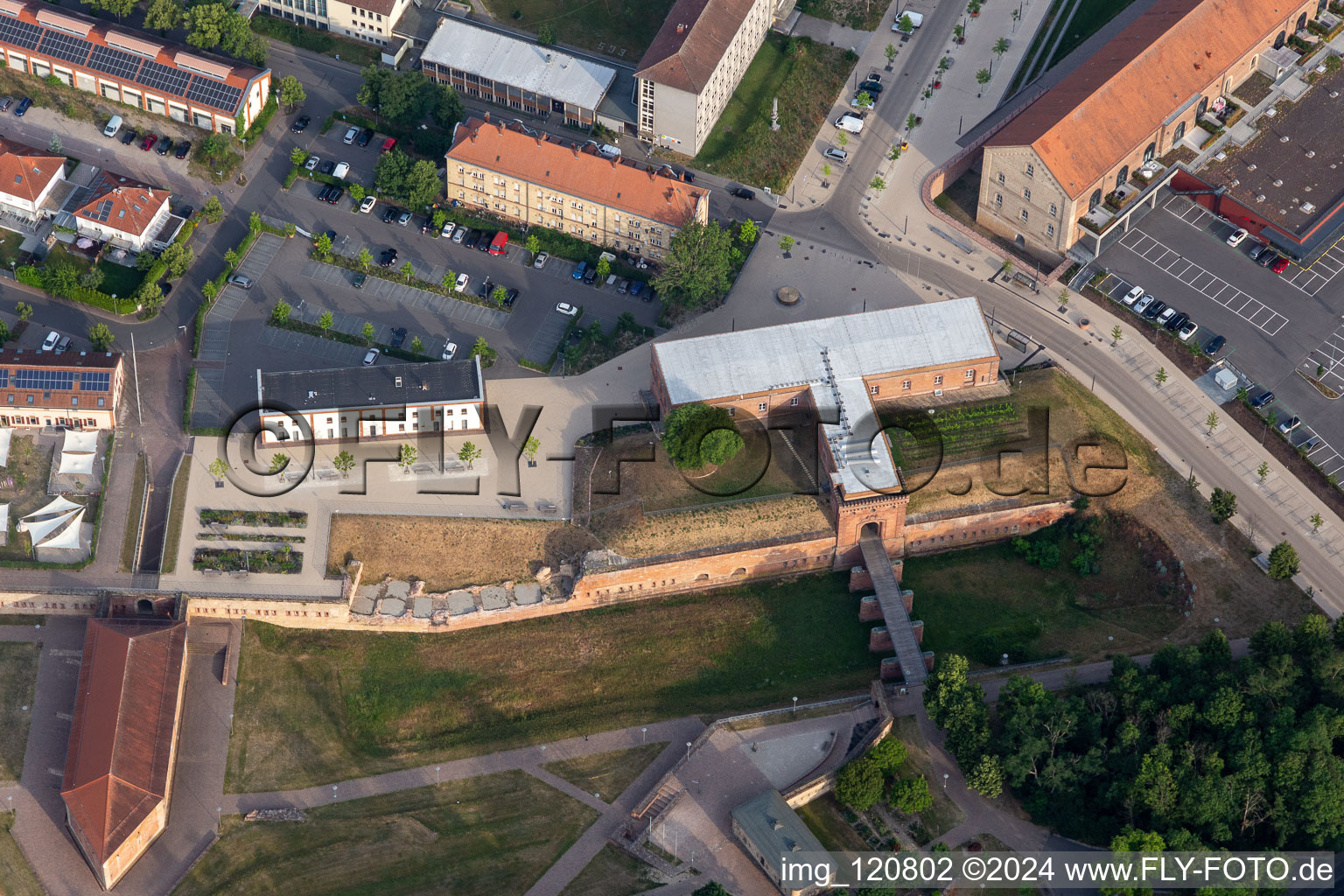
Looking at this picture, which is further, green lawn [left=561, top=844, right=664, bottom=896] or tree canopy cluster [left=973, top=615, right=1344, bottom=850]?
green lawn [left=561, top=844, right=664, bottom=896]

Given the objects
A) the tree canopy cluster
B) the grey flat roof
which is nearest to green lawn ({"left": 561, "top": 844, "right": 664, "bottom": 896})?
the grey flat roof

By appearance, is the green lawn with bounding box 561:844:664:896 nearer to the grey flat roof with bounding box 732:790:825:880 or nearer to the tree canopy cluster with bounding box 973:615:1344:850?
the grey flat roof with bounding box 732:790:825:880

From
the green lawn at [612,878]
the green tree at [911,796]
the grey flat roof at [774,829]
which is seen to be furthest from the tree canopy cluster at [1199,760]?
the green lawn at [612,878]

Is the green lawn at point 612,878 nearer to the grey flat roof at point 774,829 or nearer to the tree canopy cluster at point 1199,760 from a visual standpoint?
the grey flat roof at point 774,829

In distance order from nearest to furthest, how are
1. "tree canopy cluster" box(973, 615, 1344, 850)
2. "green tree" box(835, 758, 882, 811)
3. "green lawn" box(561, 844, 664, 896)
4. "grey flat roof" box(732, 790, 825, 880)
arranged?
"tree canopy cluster" box(973, 615, 1344, 850), "grey flat roof" box(732, 790, 825, 880), "green lawn" box(561, 844, 664, 896), "green tree" box(835, 758, 882, 811)

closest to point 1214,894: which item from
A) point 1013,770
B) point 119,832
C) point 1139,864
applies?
point 1139,864
